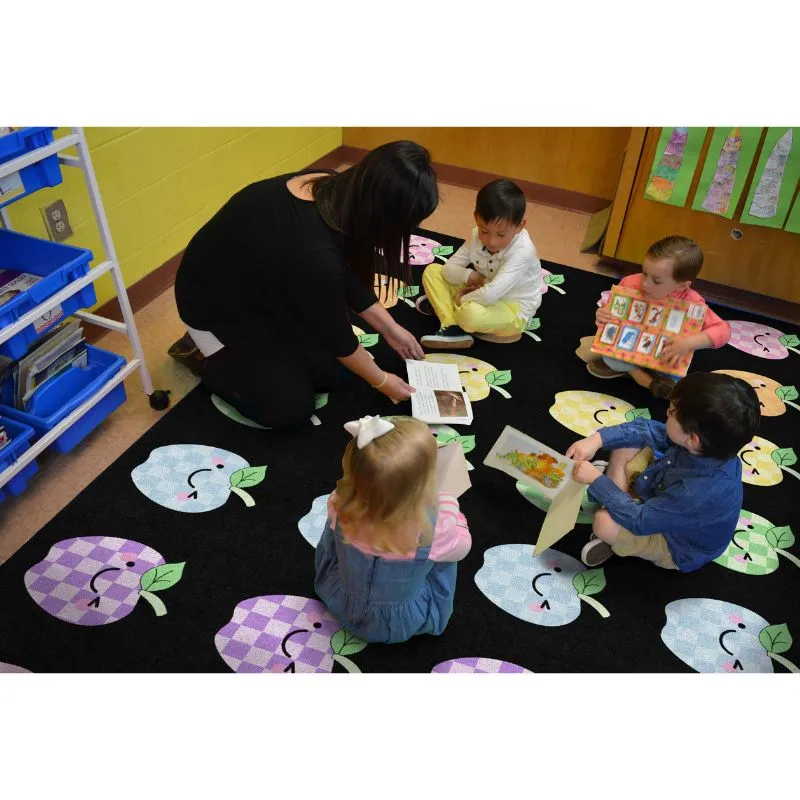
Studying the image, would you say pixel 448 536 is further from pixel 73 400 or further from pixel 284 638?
pixel 73 400

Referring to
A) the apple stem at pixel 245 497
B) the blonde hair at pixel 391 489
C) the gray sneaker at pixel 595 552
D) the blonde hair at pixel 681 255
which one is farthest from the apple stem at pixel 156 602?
the blonde hair at pixel 681 255

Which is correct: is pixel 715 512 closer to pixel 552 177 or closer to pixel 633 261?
pixel 633 261

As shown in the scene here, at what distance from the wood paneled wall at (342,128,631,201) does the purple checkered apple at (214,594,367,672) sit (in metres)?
2.78

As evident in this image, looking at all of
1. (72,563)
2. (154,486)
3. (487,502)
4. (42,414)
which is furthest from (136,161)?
(487,502)

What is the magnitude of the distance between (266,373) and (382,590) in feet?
3.29

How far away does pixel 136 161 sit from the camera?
9.21ft

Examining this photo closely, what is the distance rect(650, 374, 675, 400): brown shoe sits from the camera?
262 centimetres

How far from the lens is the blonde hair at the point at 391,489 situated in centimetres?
140

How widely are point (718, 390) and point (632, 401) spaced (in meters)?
0.95

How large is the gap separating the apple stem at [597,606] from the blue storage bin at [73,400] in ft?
5.24

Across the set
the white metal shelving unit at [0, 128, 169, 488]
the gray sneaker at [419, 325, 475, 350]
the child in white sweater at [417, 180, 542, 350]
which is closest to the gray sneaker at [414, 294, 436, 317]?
the child in white sweater at [417, 180, 542, 350]

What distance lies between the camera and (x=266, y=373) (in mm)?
2406

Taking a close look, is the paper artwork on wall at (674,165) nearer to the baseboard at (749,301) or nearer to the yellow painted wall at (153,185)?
the baseboard at (749,301)

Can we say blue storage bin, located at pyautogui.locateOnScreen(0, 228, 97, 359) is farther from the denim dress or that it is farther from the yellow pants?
the yellow pants
